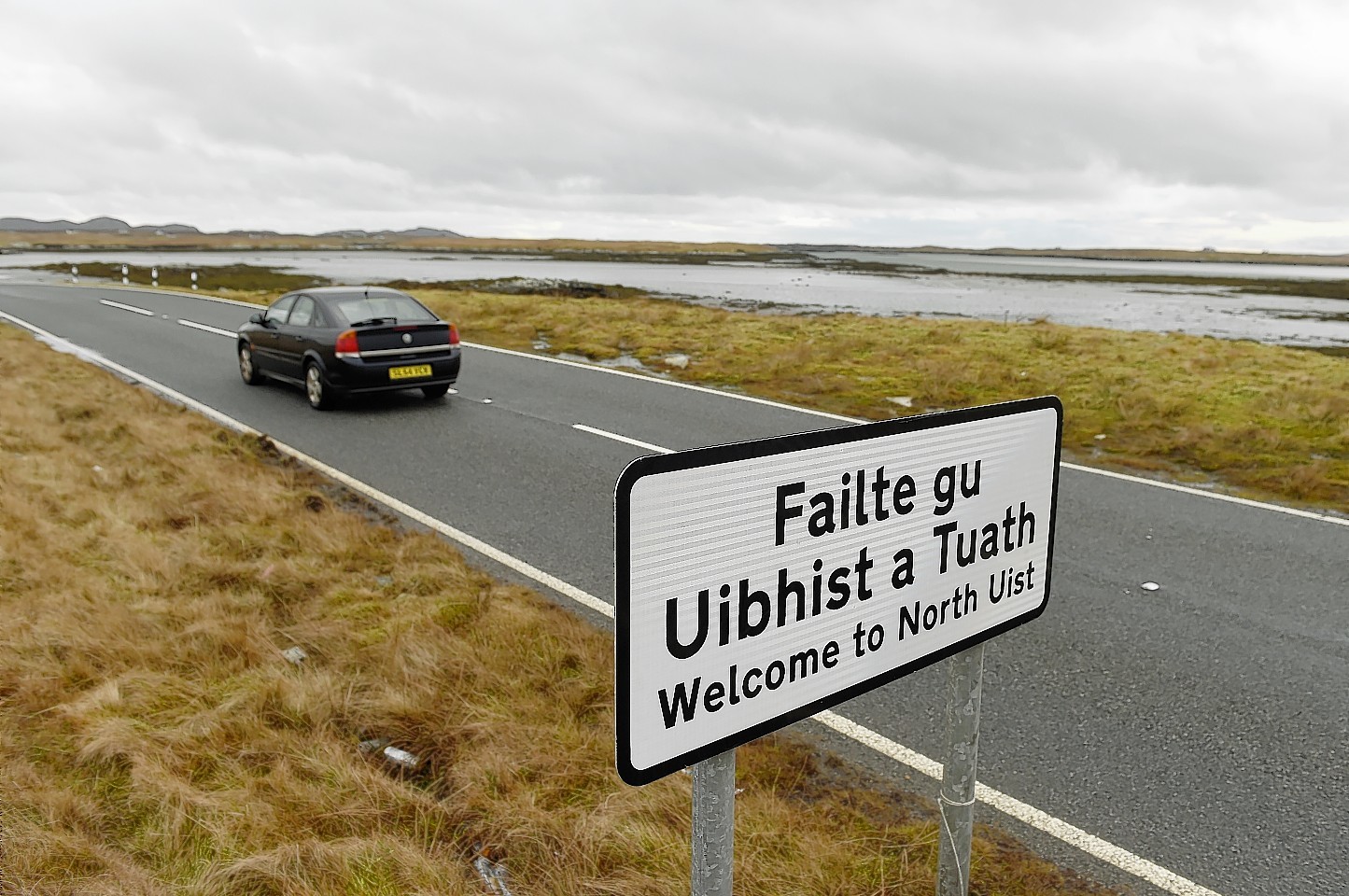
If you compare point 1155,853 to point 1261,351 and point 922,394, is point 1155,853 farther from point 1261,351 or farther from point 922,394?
point 1261,351

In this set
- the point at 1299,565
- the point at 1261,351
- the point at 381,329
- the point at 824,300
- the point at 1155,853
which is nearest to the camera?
the point at 1155,853

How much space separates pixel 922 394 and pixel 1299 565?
7102 mm

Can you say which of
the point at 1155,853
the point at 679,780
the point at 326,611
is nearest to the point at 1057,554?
the point at 1155,853

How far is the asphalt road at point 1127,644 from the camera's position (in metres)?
3.50

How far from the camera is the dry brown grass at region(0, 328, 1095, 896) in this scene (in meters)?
2.84

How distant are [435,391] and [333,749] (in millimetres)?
9238

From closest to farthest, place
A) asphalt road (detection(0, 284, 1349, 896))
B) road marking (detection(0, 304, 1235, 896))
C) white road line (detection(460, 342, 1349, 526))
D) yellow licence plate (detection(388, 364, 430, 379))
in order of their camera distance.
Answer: road marking (detection(0, 304, 1235, 896)), asphalt road (detection(0, 284, 1349, 896)), white road line (detection(460, 342, 1349, 526)), yellow licence plate (detection(388, 364, 430, 379))

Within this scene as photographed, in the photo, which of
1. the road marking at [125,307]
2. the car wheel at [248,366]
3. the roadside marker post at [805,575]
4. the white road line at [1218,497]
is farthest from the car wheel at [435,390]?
the road marking at [125,307]

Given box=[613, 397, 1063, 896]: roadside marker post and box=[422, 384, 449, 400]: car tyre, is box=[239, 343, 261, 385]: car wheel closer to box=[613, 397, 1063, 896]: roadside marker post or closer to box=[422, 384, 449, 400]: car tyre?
box=[422, 384, 449, 400]: car tyre

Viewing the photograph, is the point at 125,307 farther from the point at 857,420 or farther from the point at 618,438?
the point at 857,420

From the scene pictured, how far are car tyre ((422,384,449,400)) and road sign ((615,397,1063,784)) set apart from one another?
35.1ft

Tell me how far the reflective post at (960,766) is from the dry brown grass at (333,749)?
0.56 metres

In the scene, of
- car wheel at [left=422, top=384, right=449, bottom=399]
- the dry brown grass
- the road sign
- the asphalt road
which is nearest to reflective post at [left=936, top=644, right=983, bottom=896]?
the road sign

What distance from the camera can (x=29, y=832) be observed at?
112 inches
